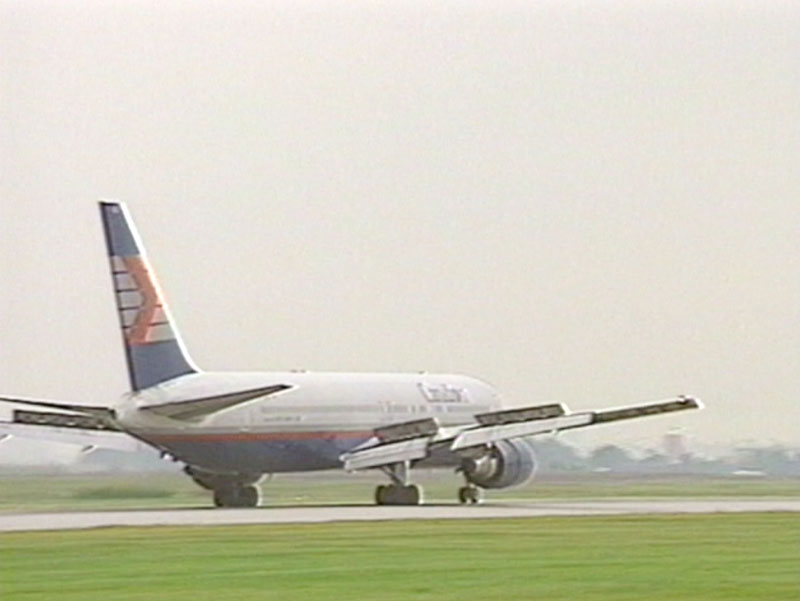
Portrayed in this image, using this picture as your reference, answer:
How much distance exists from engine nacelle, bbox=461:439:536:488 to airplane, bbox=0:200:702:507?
0.05 ft

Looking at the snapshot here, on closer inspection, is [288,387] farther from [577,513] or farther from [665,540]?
[665,540]

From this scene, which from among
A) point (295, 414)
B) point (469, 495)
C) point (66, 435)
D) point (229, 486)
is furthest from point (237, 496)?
point (66, 435)

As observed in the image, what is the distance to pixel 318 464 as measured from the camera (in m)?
32.9

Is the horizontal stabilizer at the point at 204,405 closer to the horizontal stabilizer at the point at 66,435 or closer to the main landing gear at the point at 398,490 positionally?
the horizontal stabilizer at the point at 66,435

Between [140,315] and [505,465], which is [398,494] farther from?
[140,315]

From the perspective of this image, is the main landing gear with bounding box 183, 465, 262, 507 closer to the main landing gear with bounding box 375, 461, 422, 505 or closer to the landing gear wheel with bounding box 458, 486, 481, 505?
the main landing gear with bounding box 375, 461, 422, 505

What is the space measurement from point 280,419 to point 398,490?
2.17 metres

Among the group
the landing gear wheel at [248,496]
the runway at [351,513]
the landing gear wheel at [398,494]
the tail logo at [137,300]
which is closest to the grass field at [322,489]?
the runway at [351,513]

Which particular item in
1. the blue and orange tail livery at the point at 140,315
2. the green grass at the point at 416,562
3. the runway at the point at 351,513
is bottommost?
the green grass at the point at 416,562

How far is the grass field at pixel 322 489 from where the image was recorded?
22.5m

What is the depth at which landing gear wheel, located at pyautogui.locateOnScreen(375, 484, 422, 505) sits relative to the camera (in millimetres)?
31375

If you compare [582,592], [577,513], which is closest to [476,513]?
[577,513]

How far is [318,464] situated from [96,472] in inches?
300

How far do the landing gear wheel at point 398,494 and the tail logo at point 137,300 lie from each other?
3.83 meters
